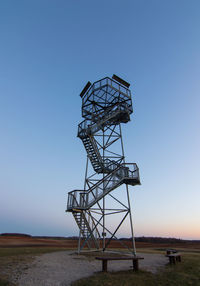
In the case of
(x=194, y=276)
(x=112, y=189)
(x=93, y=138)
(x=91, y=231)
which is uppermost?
(x=93, y=138)

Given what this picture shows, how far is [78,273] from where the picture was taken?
23.5 ft

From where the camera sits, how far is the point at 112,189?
44.3 feet

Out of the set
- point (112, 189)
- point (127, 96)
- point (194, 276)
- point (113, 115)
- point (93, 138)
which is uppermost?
point (127, 96)

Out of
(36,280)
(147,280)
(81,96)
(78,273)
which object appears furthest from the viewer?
(81,96)

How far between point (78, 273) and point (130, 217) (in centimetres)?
651

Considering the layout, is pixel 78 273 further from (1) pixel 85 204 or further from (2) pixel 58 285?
(1) pixel 85 204

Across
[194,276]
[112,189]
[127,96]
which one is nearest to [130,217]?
[112,189]

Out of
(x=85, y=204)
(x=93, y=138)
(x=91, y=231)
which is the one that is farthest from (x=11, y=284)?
(x=93, y=138)

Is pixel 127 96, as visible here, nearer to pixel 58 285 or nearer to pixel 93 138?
pixel 93 138

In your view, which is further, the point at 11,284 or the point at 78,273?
the point at 78,273

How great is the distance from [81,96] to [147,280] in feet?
52.3

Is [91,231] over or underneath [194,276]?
over

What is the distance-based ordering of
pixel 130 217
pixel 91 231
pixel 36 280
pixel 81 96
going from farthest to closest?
1. pixel 81 96
2. pixel 91 231
3. pixel 130 217
4. pixel 36 280

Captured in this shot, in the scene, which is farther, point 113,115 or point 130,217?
point 113,115
